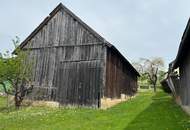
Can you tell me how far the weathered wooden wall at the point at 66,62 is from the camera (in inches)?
979

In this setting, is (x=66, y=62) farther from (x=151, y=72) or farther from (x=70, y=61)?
(x=151, y=72)

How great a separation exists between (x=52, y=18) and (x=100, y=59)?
6.24 m

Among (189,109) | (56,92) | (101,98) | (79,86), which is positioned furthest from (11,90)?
(189,109)

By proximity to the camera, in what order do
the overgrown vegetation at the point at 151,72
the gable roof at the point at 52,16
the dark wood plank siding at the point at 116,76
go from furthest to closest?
1. the overgrown vegetation at the point at 151,72
2. the dark wood plank siding at the point at 116,76
3. the gable roof at the point at 52,16

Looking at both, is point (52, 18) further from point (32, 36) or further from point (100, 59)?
point (100, 59)

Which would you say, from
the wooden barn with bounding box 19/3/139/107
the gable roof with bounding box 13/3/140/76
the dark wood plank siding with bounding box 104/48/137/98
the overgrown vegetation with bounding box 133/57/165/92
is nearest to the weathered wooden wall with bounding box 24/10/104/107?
the wooden barn with bounding box 19/3/139/107

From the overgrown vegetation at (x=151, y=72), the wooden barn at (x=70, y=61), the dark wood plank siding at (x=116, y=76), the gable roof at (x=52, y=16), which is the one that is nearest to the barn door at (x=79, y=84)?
the wooden barn at (x=70, y=61)

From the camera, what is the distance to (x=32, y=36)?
28719 millimetres

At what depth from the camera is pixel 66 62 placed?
2647cm

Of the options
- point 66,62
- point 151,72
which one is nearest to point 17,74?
point 66,62

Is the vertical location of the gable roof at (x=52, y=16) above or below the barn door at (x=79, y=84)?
above

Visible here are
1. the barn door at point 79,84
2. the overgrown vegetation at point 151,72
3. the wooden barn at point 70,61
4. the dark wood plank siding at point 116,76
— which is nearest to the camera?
the barn door at point 79,84

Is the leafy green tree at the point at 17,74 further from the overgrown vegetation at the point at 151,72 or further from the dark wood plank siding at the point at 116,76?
the overgrown vegetation at the point at 151,72

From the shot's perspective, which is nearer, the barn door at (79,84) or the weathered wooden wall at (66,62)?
the barn door at (79,84)
